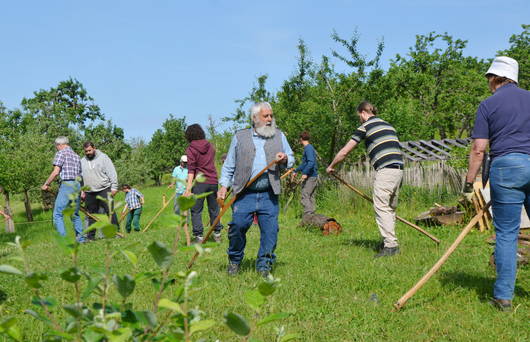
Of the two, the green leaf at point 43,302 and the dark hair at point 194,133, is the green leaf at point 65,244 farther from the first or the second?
the dark hair at point 194,133

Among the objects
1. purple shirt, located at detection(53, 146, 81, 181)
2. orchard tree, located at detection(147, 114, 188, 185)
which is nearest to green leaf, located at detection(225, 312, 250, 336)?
purple shirt, located at detection(53, 146, 81, 181)

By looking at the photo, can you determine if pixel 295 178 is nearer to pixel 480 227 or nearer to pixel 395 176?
pixel 480 227

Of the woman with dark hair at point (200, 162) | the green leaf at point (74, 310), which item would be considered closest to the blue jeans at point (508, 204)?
the green leaf at point (74, 310)

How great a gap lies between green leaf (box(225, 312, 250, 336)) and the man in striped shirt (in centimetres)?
498

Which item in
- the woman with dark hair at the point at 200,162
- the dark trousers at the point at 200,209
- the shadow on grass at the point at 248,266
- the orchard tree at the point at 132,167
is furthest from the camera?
the orchard tree at the point at 132,167

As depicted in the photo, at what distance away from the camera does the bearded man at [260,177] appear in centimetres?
492

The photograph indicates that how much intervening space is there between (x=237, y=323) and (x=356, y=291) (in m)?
3.77

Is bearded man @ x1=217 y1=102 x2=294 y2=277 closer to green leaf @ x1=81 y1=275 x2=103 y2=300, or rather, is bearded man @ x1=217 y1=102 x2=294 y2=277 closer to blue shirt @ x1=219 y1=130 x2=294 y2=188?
blue shirt @ x1=219 y1=130 x2=294 y2=188

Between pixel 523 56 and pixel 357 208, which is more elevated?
pixel 523 56

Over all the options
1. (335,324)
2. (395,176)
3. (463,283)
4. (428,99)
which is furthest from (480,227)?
(428,99)

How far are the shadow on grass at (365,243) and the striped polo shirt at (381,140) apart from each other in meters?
1.33

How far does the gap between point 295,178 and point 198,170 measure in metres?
6.28

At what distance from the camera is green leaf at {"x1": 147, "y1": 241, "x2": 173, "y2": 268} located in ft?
3.60

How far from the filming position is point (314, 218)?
9.02 m
